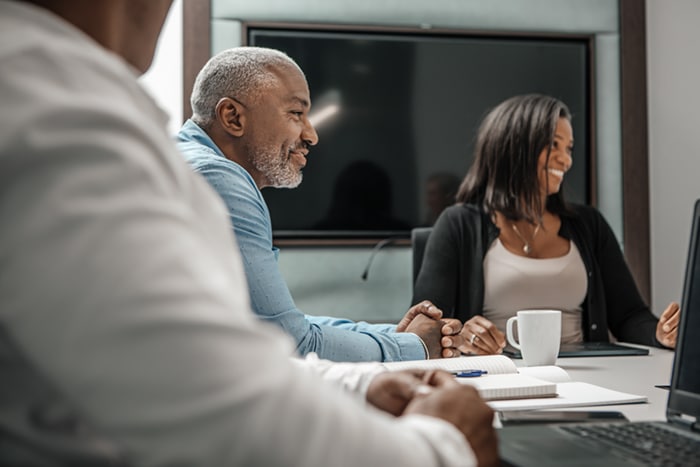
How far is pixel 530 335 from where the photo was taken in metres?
1.38

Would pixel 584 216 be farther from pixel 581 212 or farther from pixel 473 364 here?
pixel 473 364

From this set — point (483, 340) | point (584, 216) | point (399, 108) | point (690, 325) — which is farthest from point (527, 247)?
point (690, 325)

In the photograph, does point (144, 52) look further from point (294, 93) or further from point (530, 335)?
point (294, 93)

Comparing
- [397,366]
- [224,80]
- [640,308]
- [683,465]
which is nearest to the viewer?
[683,465]

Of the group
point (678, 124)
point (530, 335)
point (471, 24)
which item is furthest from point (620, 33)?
A: point (530, 335)

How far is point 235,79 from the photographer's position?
1.75 meters

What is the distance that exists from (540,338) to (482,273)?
86 cm

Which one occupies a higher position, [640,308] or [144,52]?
[144,52]

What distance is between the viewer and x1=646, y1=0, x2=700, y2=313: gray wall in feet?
11.2

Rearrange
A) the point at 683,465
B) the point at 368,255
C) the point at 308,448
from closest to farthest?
the point at 308,448
the point at 683,465
the point at 368,255

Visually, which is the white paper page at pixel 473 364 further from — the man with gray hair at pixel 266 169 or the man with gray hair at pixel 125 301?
the man with gray hair at pixel 125 301

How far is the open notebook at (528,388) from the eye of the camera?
101cm

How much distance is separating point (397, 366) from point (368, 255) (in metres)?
2.13

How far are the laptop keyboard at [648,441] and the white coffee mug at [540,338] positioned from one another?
0.54 meters
